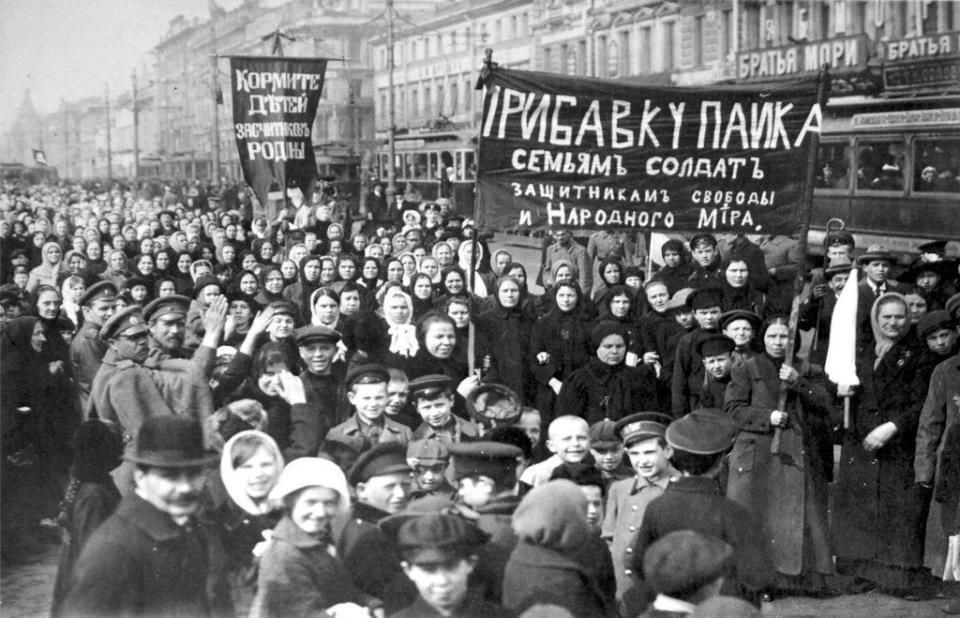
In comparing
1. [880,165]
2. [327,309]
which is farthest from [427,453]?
[880,165]

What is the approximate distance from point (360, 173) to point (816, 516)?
34.2 meters

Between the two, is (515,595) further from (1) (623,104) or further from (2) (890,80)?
(2) (890,80)

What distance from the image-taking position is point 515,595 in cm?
345

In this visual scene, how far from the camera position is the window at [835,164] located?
1656 cm

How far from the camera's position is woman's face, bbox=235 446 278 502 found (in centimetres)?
399

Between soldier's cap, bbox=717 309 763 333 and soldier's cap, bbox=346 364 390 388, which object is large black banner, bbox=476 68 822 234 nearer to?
soldier's cap, bbox=717 309 763 333

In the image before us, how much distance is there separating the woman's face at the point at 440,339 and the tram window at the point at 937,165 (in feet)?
34.0

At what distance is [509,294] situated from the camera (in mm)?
7586

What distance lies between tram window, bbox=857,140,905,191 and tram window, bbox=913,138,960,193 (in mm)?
342

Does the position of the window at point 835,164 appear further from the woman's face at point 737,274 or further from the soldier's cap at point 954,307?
the soldier's cap at point 954,307

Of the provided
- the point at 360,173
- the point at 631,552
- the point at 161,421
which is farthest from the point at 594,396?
the point at 360,173

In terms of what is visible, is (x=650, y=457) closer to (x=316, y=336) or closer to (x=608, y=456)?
(x=608, y=456)

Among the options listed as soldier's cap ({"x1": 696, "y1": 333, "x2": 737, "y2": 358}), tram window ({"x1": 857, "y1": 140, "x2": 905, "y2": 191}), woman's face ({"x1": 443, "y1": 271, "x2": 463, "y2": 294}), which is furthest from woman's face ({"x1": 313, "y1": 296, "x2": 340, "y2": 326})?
tram window ({"x1": 857, "y1": 140, "x2": 905, "y2": 191})

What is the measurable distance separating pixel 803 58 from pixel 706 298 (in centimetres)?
1865
